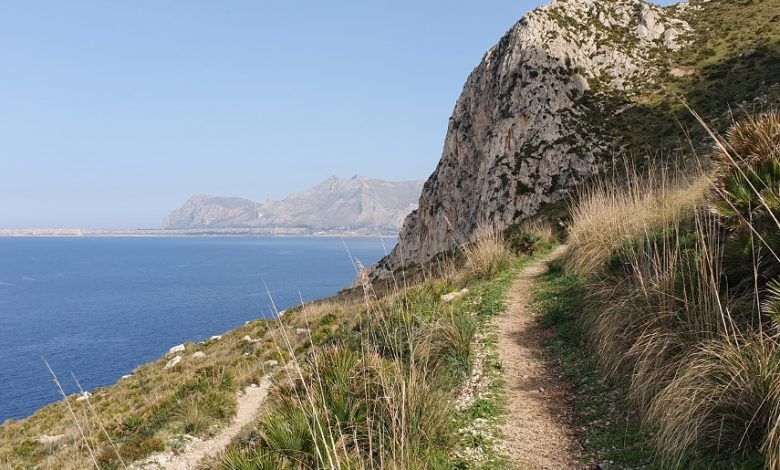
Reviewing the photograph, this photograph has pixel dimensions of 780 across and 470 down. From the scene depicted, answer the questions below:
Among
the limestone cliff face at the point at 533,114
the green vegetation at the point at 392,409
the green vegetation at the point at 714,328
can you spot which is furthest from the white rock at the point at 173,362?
the green vegetation at the point at 714,328

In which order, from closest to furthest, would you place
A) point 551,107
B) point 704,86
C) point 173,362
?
1. point 173,362
2. point 704,86
3. point 551,107

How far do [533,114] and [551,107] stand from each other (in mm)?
1545

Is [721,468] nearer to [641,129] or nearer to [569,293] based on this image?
[569,293]

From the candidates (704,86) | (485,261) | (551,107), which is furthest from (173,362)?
(704,86)

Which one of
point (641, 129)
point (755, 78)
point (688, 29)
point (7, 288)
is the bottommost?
point (7, 288)

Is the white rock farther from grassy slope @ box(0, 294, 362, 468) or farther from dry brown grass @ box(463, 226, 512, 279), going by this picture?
dry brown grass @ box(463, 226, 512, 279)

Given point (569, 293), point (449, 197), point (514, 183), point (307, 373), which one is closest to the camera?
point (307, 373)

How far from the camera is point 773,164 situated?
16.7ft

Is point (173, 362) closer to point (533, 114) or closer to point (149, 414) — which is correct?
point (149, 414)

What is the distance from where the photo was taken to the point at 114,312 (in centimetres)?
8919

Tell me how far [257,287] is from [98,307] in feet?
116

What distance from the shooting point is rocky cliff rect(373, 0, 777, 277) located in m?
35.1

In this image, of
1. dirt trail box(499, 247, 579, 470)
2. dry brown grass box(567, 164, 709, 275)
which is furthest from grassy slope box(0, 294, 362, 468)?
dry brown grass box(567, 164, 709, 275)

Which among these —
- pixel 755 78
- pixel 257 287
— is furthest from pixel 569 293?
pixel 257 287
